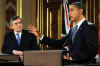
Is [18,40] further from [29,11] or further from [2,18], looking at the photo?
[2,18]

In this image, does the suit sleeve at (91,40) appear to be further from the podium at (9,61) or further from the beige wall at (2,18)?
the beige wall at (2,18)

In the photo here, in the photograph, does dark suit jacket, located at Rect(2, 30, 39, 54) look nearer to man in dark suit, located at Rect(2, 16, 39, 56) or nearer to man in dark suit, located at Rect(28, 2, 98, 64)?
man in dark suit, located at Rect(2, 16, 39, 56)

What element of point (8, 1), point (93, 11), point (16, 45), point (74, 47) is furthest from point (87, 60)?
point (8, 1)

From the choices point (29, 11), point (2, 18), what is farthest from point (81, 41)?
point (2, 18)

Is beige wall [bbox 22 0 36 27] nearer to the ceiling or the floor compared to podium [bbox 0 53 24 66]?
nearer to the ceiling

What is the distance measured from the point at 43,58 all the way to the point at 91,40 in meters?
0.59

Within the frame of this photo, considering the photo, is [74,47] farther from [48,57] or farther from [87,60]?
[48,57]

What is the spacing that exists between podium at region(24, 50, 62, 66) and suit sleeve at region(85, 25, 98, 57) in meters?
0.41

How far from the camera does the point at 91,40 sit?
3.26 metres

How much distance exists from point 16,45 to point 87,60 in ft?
7.86

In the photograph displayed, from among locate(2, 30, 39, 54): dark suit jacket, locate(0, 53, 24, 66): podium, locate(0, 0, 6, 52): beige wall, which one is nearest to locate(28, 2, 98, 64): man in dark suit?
locate(0, 53, 24, 66): podium

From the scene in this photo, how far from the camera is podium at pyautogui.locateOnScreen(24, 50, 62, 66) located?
9.78 ft

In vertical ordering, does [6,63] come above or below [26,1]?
below

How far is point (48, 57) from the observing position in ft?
9.88
